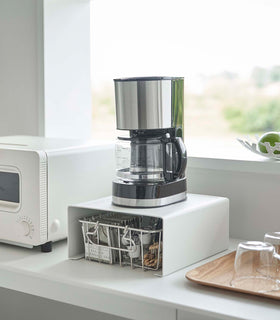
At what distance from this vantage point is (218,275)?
1.26 m

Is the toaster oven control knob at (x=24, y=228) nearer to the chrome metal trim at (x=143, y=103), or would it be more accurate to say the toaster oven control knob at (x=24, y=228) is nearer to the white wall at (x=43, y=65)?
the chrome metal trim at (x=143, y=103)

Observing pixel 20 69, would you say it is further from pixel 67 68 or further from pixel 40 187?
pixel 40 187

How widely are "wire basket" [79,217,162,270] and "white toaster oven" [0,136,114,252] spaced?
0.10 meters

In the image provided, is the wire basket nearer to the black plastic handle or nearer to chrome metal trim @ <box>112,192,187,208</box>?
chrome metal trim @ <box>112,192,187,208</box>

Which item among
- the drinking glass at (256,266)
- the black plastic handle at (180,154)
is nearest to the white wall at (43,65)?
the black plastic handle at (180,154)

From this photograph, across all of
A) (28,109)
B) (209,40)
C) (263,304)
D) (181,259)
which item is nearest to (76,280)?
(181,259)

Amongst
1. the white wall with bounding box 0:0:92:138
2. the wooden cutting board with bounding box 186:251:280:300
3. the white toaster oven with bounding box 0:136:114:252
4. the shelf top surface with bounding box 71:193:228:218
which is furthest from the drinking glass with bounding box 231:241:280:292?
the white wall with bounding box 0:0:92:138

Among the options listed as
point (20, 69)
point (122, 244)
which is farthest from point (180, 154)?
point (20, 69)

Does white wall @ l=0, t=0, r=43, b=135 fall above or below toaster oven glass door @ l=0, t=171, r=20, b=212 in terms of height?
above

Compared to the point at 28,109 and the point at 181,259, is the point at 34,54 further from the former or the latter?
the point at 181,259

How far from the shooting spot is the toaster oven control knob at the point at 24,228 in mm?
1447

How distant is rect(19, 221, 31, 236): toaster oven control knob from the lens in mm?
1447

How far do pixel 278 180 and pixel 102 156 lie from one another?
19.8 inches

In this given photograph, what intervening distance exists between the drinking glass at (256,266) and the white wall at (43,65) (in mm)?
1013
